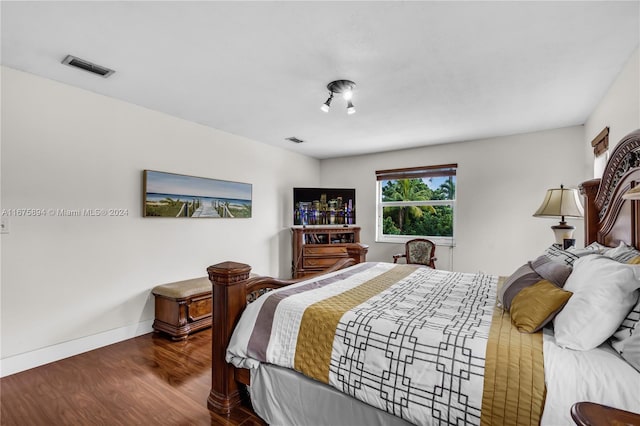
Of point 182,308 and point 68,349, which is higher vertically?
point 182,308

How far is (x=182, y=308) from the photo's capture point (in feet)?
10.0

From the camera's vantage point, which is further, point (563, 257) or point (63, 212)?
point (63, 212)

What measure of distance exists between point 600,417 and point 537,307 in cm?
68

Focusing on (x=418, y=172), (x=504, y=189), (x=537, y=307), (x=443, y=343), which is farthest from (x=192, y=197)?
(x=504, y=189)

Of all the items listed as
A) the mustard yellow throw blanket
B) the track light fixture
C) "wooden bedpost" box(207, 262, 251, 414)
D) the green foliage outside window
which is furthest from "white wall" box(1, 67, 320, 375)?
the mustard yellow throw blanket

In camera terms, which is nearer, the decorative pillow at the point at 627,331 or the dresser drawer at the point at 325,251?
the decorative pillow at the point at 627,331

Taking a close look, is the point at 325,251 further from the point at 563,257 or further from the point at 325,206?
the point at 563,257

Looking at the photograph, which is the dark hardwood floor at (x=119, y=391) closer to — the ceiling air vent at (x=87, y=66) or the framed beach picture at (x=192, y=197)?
the framed beach picture at (x=192, y=197)

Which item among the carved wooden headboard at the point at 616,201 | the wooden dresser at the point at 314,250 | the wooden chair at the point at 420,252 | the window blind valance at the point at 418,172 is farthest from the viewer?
the wooden dresser at the point at 314,250

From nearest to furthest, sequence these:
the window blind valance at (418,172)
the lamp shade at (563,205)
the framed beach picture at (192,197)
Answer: the lamp shade at (563,205) → the framed beach picture at (192,197) → the window blind valance at (418,172)

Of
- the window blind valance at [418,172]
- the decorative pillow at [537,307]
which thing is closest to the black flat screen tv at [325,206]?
the window blind valance at [418,172]

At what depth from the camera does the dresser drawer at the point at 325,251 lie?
4.82 metres

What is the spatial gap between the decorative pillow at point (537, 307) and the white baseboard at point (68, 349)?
3383mm

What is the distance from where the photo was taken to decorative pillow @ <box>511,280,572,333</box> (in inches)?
52.7
